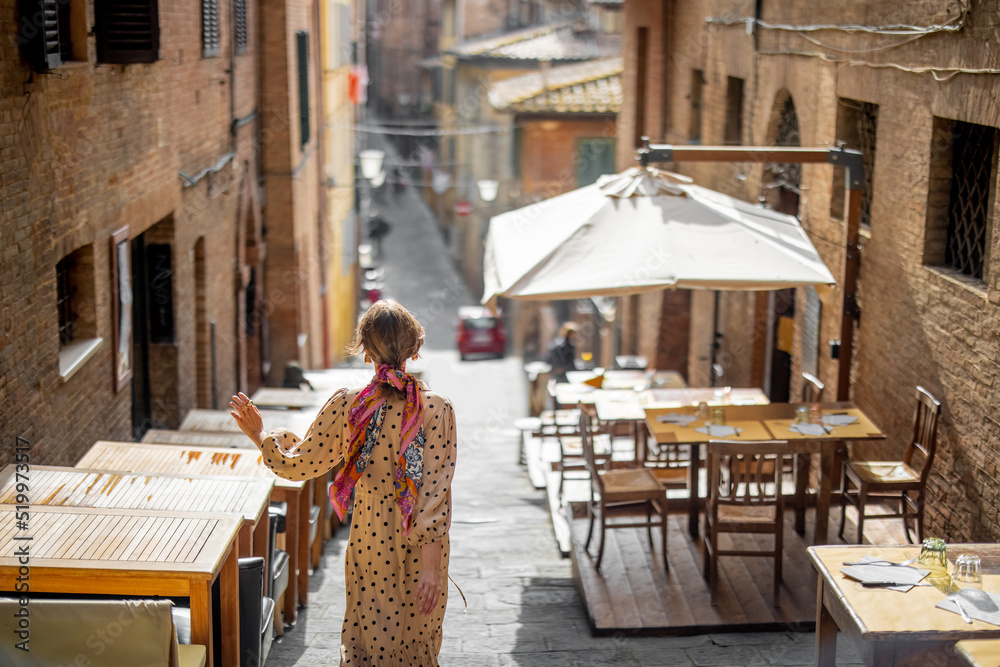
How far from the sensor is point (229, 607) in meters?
4.80

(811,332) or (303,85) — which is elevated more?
(303,85)

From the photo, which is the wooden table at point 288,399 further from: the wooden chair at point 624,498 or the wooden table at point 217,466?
the wooden table at point 217,466

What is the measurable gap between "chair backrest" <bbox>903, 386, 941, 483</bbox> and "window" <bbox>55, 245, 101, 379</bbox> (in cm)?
536

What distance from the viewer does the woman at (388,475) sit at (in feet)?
14.3

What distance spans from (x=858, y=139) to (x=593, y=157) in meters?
17.5

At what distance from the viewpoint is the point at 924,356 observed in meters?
7.64

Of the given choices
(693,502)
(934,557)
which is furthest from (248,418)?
(693,502)

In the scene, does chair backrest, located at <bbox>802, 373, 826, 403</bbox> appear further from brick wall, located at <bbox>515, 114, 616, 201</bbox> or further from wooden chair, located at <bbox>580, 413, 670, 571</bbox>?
brick wall, located at <bbox>515, 114, 616, 201</bbox>

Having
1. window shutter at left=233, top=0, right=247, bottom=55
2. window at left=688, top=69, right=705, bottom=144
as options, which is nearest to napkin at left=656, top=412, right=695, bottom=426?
window shutter at left=233, top=0, right=247, bottom=55

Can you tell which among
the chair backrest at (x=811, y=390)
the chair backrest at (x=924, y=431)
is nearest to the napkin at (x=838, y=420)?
the chair backrest at (x=924, y=431)

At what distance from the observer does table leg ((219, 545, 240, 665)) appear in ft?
15.7

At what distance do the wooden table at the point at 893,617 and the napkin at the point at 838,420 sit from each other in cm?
253

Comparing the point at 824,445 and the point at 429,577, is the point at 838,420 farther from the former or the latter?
the point at 429,577

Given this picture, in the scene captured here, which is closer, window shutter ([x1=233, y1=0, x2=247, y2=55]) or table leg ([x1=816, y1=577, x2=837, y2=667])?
table leg ([x1=816, y1=577, x2=837, y2=667])
